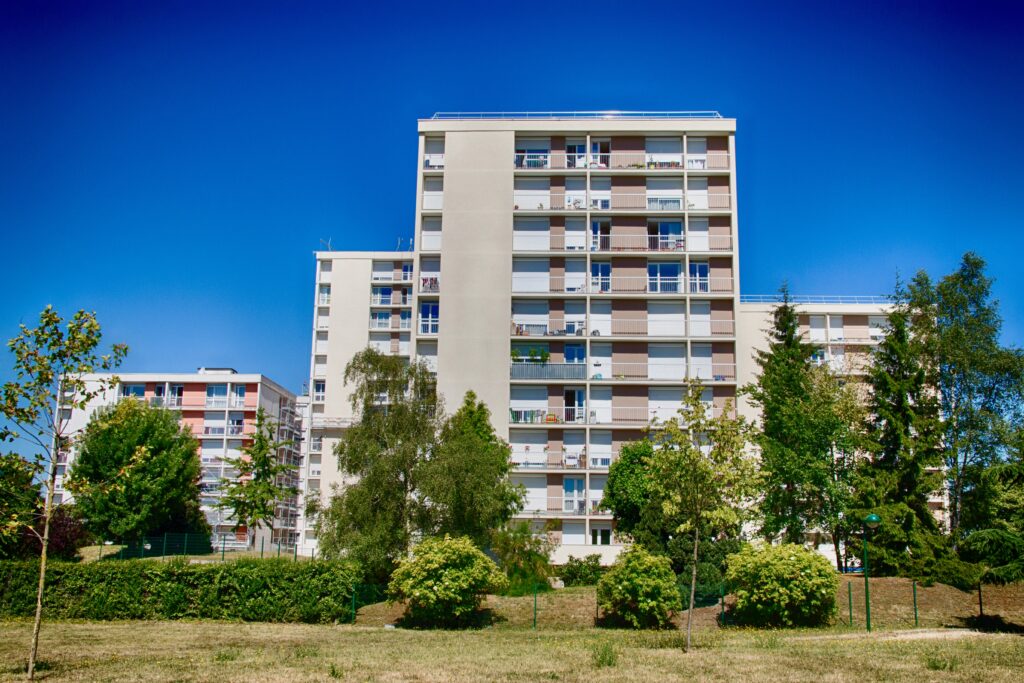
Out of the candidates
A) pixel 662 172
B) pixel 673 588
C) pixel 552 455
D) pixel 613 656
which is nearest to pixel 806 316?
pixel 662 172

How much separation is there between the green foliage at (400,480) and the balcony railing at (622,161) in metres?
24.1

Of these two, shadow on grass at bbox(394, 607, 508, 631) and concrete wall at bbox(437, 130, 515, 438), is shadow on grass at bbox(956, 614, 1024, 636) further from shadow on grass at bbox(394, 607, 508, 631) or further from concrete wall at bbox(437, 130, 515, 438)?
concrete wall at bbox(437, 130, 515, 438)

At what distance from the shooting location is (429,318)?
6178cm

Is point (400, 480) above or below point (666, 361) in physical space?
below

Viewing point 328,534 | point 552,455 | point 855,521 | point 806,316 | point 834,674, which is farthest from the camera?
point 806,316

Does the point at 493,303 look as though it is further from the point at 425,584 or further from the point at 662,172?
the point at 425,584

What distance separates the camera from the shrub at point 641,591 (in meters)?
30.6

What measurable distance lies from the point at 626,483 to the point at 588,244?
60.8 feet

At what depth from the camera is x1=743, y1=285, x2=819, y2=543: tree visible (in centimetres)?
4272

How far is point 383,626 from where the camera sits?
3275 cm

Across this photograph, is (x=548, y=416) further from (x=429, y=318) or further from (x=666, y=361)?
(x=429, y=318)

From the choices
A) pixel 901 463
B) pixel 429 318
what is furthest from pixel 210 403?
pixel 901 463

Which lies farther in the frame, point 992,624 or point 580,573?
point 580,573

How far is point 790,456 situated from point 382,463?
1924 centimetres
